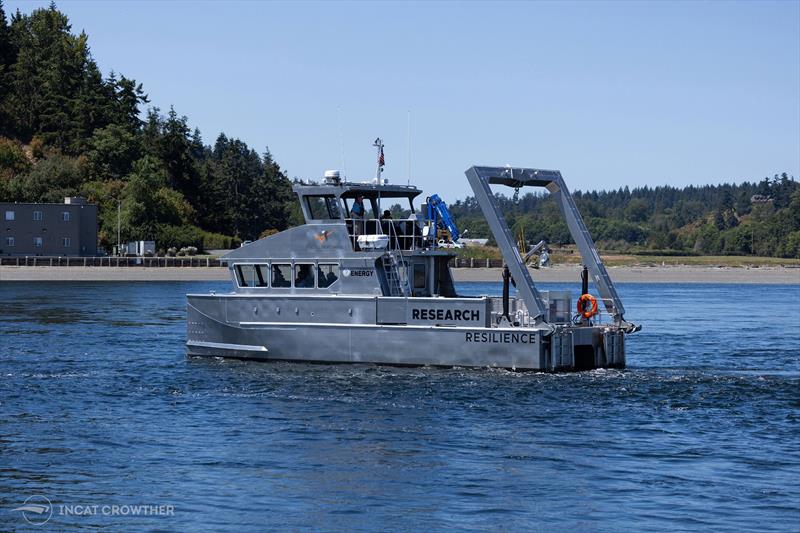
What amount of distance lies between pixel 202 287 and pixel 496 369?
65519 mm

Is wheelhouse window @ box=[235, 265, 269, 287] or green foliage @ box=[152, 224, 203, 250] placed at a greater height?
green foliage @ box=[152, 224, 203, 250]

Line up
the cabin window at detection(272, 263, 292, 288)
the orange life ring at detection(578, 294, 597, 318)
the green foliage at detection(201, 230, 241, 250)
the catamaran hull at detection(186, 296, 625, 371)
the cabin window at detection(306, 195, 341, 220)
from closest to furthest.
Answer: the catamaran hull at detection(186, 296, 625, 371)
the orange life ring at detection(578, 294, 597, 318)
the cabin window at detection(306, 195, 341, 220)
the cabin window at detection(272, 263, 292, 288)
the green foliage at detection(201, 230, 241, 250)

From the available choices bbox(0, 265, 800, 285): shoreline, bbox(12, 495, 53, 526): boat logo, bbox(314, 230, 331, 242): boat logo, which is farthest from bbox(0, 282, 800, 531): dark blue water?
bbox(0, 265, 800, 285): shoreline

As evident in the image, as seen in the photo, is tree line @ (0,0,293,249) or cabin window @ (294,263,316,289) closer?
cabin window @ (294,263,316,289)

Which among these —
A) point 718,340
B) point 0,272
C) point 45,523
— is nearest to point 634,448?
point 45,523

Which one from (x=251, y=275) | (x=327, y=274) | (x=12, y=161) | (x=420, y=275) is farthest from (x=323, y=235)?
(x=12, y=161)

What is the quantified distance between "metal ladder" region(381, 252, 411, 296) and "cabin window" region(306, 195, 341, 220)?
206 centimetres

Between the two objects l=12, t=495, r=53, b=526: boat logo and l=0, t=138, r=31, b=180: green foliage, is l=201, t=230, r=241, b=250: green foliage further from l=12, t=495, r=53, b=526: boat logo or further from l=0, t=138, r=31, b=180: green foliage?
l=12, t=495, r=53, b=526: boat logo

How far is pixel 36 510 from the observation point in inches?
711

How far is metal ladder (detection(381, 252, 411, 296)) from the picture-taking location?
107 ft

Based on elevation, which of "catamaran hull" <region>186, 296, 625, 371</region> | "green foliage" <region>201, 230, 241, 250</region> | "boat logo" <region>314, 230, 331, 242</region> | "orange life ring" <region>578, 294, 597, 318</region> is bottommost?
"catamaran hull" <region>186, 296, 625, 371</region>

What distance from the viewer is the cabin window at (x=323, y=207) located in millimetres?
33531

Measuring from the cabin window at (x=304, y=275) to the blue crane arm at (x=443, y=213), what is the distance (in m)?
3.83

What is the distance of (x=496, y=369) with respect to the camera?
30.5 metres
